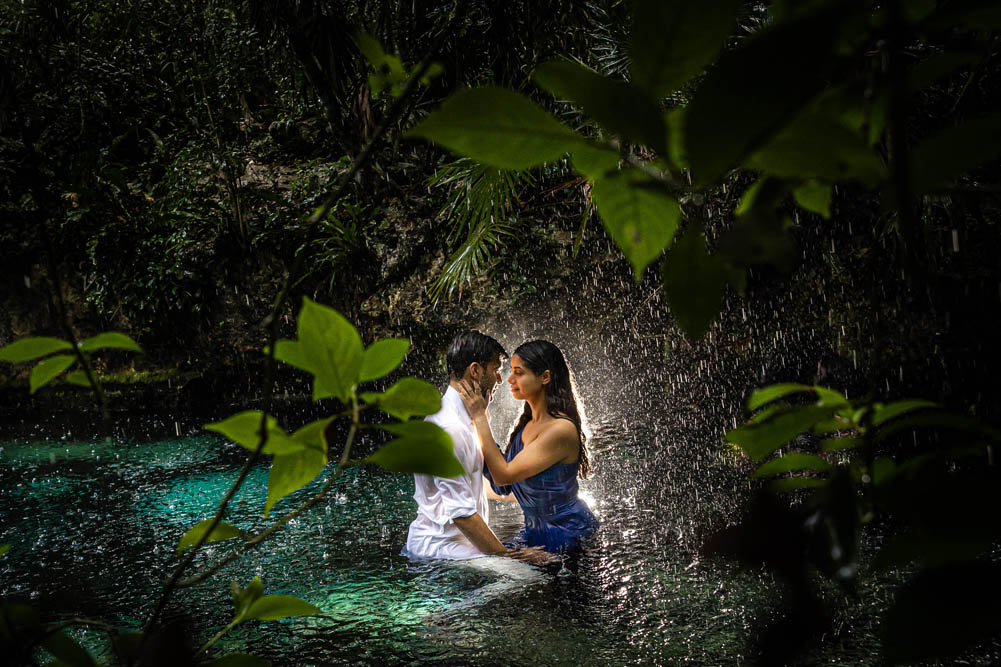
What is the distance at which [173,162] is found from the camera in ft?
28.2

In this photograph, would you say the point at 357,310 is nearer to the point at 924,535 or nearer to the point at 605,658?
the point at 605,658

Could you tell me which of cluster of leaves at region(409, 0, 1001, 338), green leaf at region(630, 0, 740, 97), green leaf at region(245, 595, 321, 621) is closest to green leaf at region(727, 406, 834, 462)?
cluster of leaves at region(409, 0, 1001, 338)

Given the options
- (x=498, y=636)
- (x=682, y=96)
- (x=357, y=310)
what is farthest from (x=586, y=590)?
(x=357, y=310)

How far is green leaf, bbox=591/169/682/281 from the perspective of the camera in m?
0.30

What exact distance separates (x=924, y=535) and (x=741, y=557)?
0.07 meters

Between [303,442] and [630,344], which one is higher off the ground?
[630,344]

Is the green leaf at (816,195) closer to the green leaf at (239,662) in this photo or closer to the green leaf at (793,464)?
the green leaf at (793,464)

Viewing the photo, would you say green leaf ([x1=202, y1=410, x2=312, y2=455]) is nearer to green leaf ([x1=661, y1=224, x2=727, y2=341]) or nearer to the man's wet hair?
green leaf ([x1=661, y1=224, x2=727, y2=341])

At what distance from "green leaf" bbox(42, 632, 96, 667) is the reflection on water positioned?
80.5 inches

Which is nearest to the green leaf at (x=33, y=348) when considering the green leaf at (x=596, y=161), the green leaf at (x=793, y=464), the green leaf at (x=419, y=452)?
the green leaf at (x=419, y=452)

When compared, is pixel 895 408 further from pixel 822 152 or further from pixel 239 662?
pixel 239 662

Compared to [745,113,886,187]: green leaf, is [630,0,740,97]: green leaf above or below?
above

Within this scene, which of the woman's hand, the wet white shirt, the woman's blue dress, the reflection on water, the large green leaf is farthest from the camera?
the woman's blue dress

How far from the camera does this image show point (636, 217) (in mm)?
308
